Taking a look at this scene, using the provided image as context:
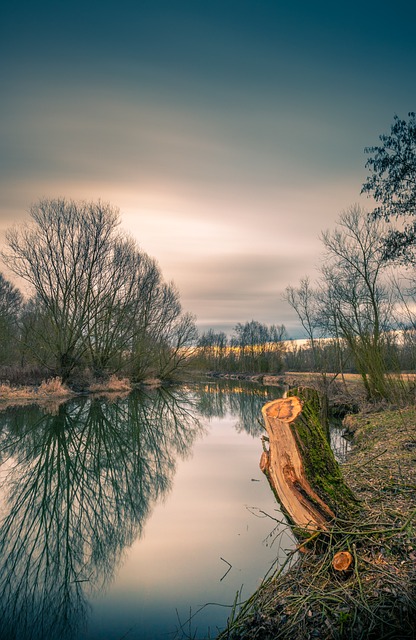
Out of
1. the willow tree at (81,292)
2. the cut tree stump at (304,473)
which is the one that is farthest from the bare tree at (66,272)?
the cut tree stump at (304,473)

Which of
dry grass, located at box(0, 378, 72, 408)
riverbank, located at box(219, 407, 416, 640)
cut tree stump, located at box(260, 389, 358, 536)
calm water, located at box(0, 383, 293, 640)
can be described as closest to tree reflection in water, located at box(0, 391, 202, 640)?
calm water, located at box(0, 383, 293, 640)

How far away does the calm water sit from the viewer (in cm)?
396

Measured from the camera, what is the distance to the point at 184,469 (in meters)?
9.88

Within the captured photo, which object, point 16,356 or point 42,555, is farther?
point 16,356

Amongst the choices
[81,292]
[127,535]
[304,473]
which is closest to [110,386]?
[81,292]

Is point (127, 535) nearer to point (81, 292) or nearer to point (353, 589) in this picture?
point (353, 589)

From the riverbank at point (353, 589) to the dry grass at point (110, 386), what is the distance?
24066 mm

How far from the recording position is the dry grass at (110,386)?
26875 mm

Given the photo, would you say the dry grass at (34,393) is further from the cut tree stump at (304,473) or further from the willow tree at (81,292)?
the cut tree stump at (304,473)

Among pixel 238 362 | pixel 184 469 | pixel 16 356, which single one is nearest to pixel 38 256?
pixel 16 356

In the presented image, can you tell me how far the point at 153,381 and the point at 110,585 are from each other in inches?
1313

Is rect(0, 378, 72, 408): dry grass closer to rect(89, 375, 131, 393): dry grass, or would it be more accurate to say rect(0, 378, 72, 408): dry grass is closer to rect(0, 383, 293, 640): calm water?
rect(89, 375, 131, 393): dry grass

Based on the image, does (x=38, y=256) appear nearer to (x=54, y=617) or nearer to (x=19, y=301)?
(x=54, y=617)

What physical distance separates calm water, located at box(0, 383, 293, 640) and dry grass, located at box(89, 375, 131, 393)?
1407 centimetres
